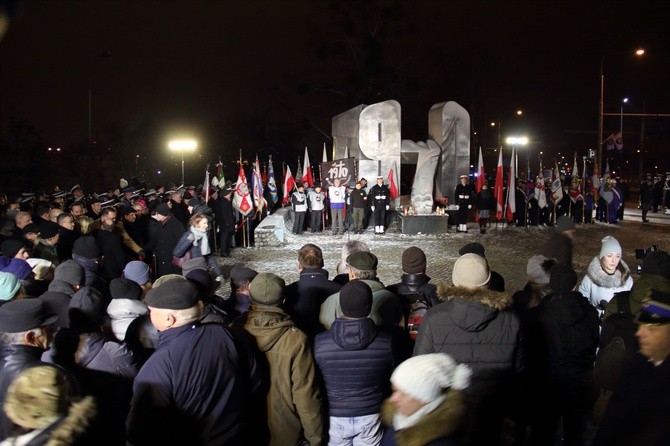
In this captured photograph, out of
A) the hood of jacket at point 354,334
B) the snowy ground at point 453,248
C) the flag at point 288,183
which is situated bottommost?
the snowy ground at point 453,248

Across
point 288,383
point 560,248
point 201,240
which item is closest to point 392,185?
point 201,240

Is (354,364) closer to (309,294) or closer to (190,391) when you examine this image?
(190,391)

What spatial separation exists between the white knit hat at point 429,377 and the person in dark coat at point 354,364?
1.23 m

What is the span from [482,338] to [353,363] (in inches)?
31.7

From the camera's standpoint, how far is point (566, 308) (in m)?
4.35

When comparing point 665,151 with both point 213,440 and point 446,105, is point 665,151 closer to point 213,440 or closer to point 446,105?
point 446,105

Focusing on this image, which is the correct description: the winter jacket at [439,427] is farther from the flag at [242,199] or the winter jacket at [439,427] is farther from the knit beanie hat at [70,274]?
the flag at [242,199]

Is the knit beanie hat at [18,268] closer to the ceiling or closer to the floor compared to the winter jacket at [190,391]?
closer to the ceiling

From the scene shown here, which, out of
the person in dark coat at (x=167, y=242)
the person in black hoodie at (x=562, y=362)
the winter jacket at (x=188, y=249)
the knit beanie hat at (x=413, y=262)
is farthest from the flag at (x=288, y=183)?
the person in black hoodie at (x=562, y=362)

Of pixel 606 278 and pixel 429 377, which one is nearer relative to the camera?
pixel 429 377

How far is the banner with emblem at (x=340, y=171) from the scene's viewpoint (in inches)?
805

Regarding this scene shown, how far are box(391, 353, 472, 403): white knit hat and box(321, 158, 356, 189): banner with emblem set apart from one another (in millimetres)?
17655

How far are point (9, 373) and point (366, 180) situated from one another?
18.8 m

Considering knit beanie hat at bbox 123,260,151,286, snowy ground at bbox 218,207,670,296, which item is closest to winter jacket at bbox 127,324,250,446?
knit beanie hat at bbox 123,260,151,286
